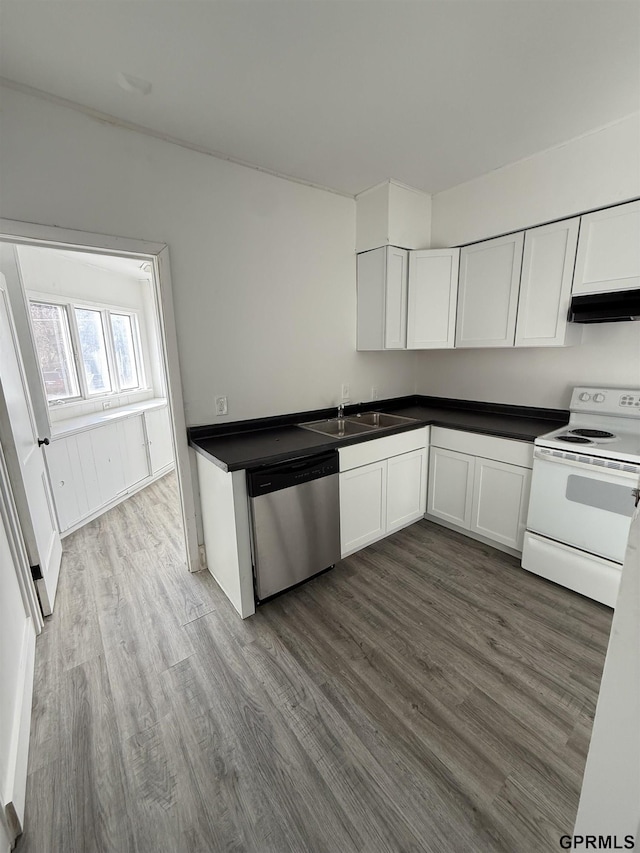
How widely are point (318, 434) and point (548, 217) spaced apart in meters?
2.14

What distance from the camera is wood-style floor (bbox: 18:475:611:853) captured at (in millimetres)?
1167

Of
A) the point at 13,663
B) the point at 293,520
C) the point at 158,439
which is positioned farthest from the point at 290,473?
the point at 158,439

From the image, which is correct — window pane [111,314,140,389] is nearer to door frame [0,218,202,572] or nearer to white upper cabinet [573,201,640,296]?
door frame [0,218,202,572]

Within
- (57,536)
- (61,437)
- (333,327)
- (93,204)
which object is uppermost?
(93,204)

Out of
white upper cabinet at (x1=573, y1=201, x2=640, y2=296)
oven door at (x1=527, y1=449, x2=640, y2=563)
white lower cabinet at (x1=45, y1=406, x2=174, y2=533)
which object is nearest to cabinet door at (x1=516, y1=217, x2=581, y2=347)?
white upper cabinet at (x1=573, y1=201, x2=640, y2=296)

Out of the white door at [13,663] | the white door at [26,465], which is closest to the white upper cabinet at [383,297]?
the white door at [26,465]

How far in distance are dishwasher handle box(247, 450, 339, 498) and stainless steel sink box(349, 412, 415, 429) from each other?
35.1 inches

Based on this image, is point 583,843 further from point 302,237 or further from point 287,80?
point 302,237

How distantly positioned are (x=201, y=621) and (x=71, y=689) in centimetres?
63

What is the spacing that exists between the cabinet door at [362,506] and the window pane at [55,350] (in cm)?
323

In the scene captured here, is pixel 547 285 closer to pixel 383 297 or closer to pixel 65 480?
pixel 383 297

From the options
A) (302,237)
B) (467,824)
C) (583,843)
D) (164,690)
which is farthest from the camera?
(302,237)

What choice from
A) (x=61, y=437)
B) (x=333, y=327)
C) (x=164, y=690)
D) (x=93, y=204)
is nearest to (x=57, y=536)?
(x=61, y=437)

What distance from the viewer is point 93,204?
73.5 inches
